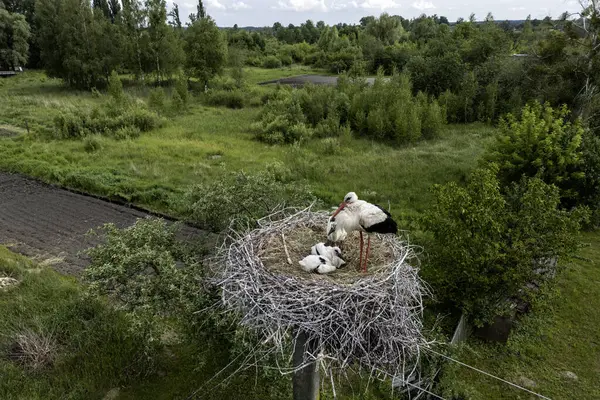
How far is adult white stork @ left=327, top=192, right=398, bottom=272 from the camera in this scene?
17.0ft

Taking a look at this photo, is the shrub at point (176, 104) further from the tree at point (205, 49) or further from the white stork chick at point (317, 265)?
the white stork chick at point (317, 265)

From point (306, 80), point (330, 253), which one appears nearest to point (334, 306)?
point (330, 253)

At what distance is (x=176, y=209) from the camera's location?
14.2m

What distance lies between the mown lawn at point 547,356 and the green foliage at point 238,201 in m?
4.36

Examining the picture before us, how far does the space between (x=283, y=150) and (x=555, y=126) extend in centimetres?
1158

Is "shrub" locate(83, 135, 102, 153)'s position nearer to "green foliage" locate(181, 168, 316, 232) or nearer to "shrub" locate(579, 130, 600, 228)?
"green foliage" locate(181, 168, 316, 232)

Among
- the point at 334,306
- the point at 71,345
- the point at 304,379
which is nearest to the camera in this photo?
the point at 334,306

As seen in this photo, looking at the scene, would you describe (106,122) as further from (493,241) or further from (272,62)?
(272,62)

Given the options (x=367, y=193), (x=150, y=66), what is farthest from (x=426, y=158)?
(x=150, y=66)

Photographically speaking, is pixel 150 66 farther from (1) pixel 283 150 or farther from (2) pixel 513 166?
(2) pixel 513 166

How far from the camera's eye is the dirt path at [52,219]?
1206cm

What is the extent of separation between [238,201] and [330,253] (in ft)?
10.4

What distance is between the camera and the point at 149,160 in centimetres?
1864

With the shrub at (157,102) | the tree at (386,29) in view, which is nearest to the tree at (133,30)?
the shrub at (157,102)
